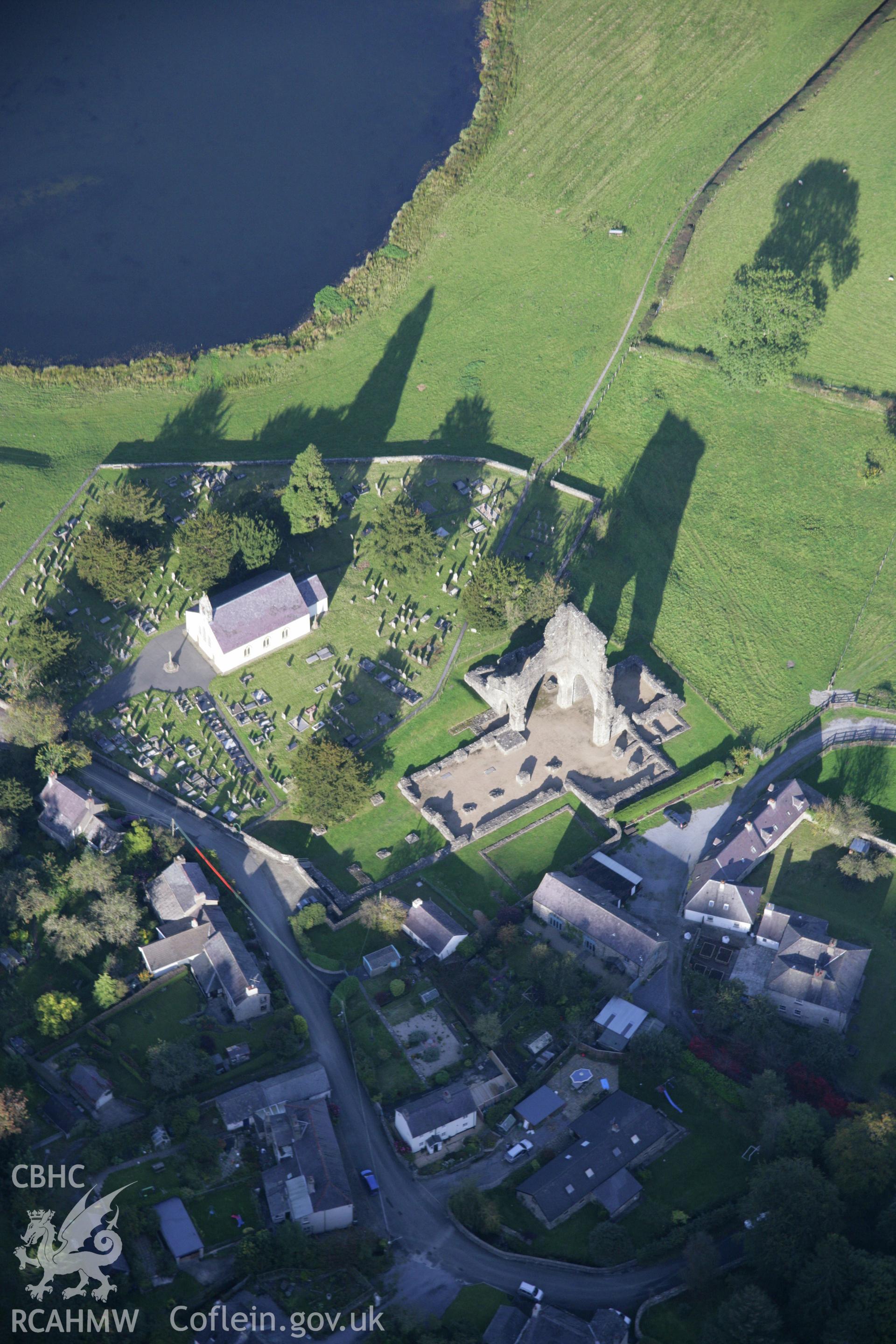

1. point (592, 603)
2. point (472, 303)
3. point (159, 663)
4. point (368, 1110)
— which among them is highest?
point (472, 303)

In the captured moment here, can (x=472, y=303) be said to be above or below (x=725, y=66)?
below

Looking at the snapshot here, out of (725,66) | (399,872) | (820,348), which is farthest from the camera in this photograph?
(725,66)

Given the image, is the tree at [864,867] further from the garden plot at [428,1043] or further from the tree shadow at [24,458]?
the tree shadow at [24,458]

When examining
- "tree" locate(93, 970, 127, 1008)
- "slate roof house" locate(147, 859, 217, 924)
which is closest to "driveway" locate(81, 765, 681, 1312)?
"slate roof house" locate(147, 859, 217, 924)

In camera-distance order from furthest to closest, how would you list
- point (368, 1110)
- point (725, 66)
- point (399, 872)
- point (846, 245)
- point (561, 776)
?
1. point (725, 66)
2. point (846, 245)
3. point (561, 776)
4. point (399, 872)
5. point (368, 1110)

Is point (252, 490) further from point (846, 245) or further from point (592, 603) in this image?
point (846, 245)

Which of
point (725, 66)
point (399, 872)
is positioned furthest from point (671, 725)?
point (725, 66)

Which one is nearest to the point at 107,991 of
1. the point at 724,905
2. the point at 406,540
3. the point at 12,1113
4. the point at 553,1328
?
the point at 12,1113
